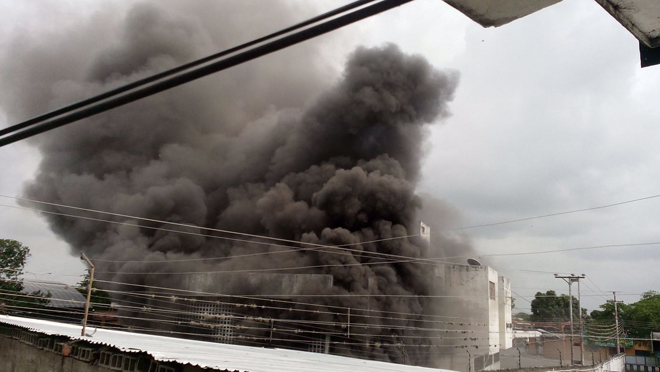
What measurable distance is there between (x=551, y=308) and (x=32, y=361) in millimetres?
52771

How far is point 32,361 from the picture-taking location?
7707 millimetres

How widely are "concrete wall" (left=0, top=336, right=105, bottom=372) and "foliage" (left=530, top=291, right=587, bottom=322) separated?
4938 cm

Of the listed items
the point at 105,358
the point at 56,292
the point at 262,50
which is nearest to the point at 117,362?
the point at 105,358

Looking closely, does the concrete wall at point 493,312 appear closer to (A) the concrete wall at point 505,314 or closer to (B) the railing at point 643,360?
(A) the concrete wall at point 505,314

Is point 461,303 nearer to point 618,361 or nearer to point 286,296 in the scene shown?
point 618,361

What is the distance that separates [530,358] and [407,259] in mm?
21969

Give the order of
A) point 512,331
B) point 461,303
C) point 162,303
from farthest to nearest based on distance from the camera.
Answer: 1. point 512,331
2. point 461,303
3. point 162,303

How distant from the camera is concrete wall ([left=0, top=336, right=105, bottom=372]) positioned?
6.41 m

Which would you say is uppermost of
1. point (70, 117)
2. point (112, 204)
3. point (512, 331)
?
point (112, 204)

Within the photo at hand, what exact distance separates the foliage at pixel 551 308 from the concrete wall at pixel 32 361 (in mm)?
49385

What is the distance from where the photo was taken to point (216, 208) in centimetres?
2706

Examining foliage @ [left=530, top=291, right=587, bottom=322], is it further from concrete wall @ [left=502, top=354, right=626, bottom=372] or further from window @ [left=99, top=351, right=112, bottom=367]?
window @ [left=99, top=351, right=112, bottom=367]

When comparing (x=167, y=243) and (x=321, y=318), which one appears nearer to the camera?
(x=321, y=318)

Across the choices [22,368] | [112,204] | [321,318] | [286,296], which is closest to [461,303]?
[321,318]
